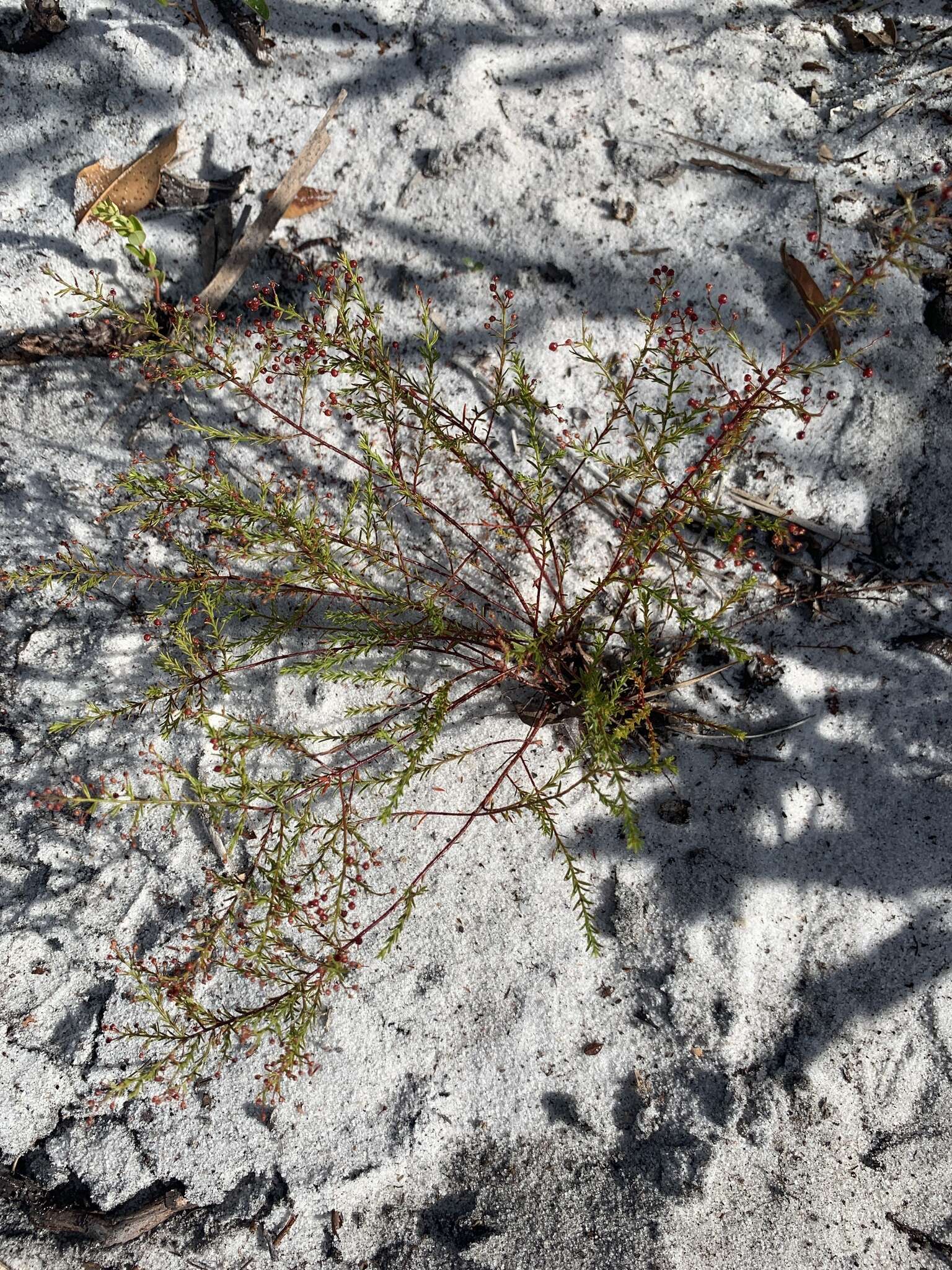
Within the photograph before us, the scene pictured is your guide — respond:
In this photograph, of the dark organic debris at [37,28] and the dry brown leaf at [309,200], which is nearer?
the dark organic debris at [37,28]

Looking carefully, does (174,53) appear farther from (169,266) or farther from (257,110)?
(169,266)

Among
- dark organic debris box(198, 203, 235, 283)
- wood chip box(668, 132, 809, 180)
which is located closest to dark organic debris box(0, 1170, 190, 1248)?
dark organic debris box(198, 203, 235, 283)

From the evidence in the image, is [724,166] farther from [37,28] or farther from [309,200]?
[37,28]

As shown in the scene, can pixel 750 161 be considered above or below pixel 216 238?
below

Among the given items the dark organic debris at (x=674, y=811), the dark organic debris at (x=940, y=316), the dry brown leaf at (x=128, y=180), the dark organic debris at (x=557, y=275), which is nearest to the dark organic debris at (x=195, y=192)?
the dry brown leaf at (x=128, y=180)

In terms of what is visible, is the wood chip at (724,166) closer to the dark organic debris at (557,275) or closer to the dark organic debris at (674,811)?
the dark organic debris at (557,275)

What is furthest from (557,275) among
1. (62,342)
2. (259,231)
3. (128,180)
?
(62,342)
